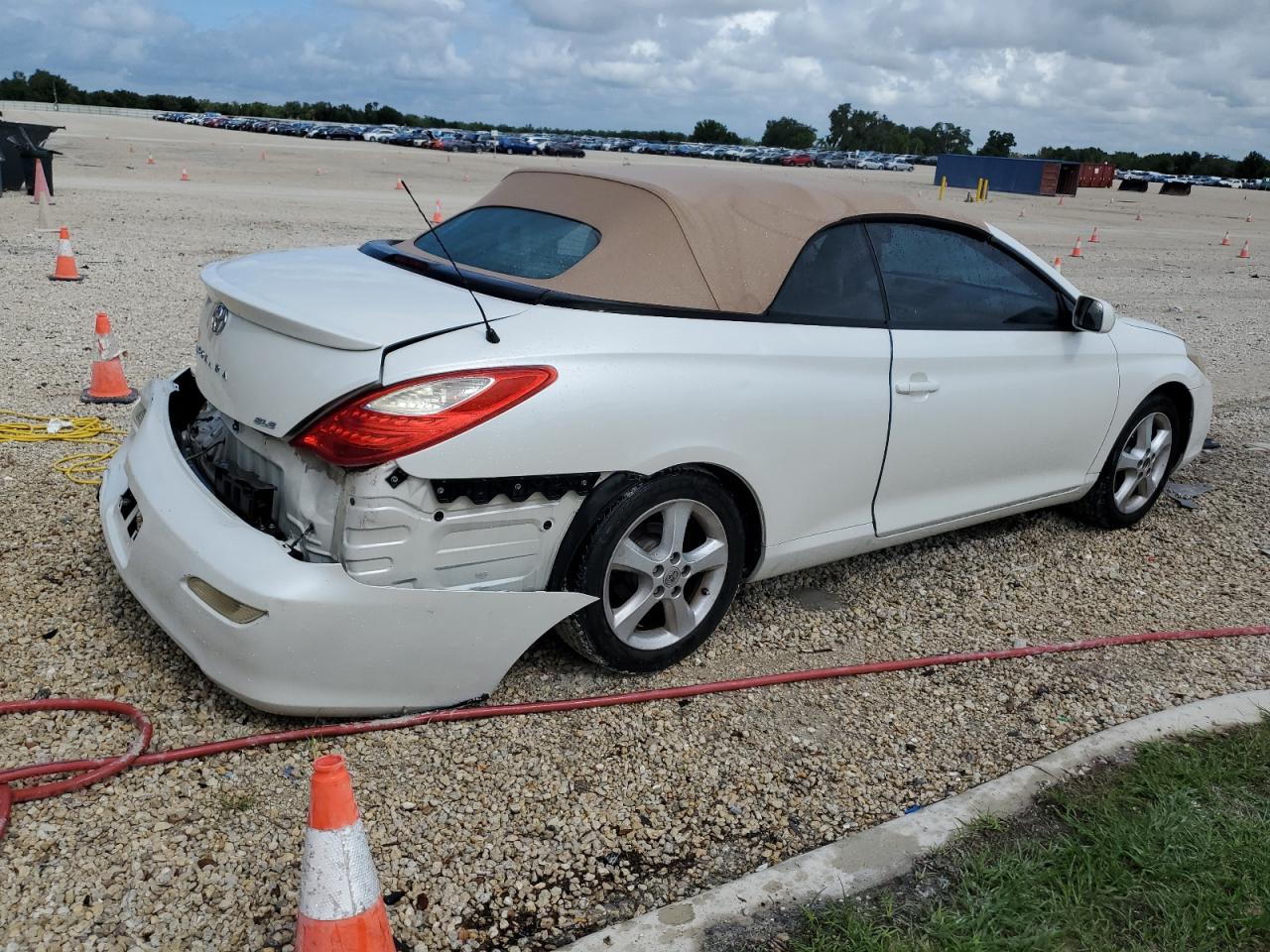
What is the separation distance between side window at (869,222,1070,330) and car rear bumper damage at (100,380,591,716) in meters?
1.88

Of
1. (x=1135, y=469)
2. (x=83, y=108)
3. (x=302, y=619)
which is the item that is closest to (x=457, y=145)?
(x=83, y=108)

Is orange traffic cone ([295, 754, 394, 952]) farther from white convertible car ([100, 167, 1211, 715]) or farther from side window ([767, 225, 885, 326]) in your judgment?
side window ([767, 225, 885, 326])

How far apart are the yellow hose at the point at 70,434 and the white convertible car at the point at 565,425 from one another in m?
1.57

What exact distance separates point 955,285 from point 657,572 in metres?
1.93

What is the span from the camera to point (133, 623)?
3.82 m

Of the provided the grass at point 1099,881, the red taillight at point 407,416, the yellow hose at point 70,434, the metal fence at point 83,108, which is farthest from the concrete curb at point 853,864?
the metal fence at point 83,108

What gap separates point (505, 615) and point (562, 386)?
0.69 meters

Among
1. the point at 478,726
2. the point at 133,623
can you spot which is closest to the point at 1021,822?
the point at 478,726

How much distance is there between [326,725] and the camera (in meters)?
3.28

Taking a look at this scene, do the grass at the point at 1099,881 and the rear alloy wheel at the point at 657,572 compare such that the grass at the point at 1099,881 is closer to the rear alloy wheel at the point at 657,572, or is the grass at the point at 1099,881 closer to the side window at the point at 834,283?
the rear alloy wheel at the point at 657,572

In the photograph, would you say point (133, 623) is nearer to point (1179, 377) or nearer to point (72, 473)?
point (72, 473)

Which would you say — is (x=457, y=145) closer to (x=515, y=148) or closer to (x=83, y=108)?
(x=515, y=148)

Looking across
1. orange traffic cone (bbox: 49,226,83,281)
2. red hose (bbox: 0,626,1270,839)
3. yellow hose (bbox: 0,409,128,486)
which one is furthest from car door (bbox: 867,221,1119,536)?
orange traffic cone (bbox: 49,226,83,281)

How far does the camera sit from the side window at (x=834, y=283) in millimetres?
3844
